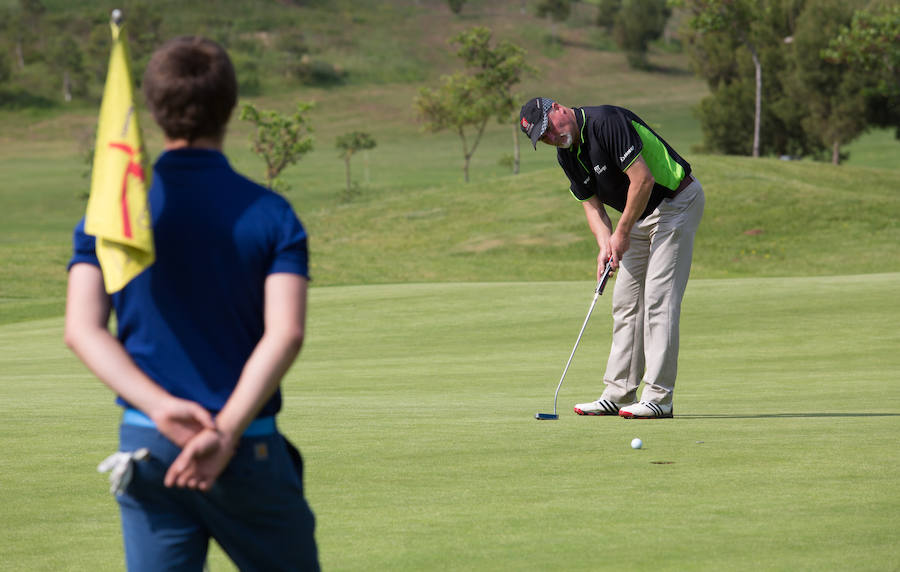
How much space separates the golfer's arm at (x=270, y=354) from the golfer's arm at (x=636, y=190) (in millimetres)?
5541

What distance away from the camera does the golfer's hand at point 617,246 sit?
26.5 ft

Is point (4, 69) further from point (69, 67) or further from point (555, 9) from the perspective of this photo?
point (555, 9)

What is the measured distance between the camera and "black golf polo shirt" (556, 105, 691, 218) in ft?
26.3

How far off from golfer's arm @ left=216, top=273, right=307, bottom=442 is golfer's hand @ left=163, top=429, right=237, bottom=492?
3 centimetres

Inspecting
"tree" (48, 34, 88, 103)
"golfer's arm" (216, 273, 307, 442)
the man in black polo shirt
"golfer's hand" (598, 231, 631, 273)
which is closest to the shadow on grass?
the man in black polo shirt

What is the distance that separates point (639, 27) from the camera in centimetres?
13100

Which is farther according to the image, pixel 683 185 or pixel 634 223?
pixel 683 185

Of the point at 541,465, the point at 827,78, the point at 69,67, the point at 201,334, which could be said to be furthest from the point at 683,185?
the point at 69,67

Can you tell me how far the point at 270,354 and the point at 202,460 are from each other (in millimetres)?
266

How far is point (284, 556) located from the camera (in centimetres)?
273

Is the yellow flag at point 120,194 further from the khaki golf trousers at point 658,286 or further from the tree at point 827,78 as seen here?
the tree at point 827,78

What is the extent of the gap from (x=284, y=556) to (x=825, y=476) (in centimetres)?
363

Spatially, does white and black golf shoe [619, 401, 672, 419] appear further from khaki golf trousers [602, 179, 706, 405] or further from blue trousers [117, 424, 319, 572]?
blue trousers [117, 424, 319, 572]

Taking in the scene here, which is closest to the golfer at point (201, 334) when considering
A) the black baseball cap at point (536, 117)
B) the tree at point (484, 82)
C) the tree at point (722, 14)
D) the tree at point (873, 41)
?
the black baseball cap at point (536, 117)
